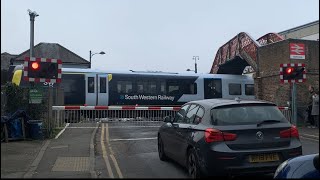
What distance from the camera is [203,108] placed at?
26.8 feet

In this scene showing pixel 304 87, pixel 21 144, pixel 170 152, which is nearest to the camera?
pixel 170 152

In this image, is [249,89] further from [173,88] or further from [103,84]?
[103,84]

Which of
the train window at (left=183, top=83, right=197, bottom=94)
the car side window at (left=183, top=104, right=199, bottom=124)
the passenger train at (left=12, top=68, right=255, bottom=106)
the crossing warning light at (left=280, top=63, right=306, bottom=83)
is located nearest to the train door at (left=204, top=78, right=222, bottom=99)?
the passenger train at (left=12, top=68, right=255, bottom=106)

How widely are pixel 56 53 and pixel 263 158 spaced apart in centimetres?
Result: 6218

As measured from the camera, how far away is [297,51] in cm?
2294

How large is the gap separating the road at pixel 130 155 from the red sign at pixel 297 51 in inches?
341

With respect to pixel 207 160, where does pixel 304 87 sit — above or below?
above

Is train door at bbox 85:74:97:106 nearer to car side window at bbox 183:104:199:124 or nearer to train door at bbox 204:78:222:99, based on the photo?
train door at bbox 204:78:222:99

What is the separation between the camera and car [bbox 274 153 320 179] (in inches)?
202

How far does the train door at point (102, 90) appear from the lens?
2719cm

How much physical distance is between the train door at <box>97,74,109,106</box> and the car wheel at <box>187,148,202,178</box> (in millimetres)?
19600

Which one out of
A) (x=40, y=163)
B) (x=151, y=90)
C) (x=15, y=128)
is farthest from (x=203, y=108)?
(x=151, y=90)

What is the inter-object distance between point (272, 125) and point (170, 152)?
2.59m

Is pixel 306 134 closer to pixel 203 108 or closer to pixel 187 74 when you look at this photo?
pixel 203 108
